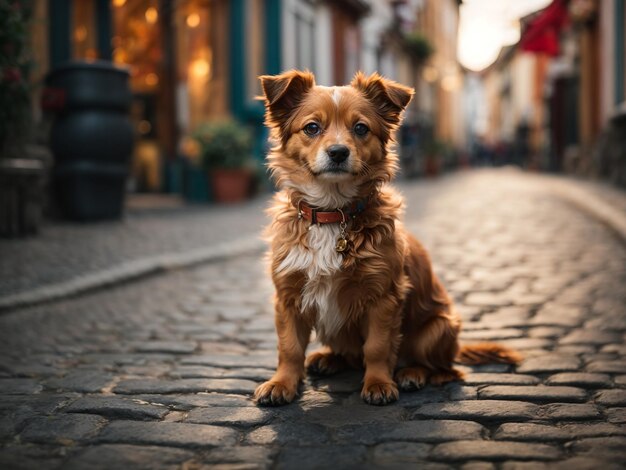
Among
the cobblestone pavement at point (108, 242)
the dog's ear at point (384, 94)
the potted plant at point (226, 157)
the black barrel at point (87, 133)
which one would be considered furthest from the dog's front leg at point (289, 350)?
the potted plant at point (226, 157)

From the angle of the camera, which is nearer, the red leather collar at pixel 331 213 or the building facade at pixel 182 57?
the red leather collar at pixel 331 213

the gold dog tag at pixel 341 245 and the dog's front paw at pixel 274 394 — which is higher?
the gold dog tag at pixel 341 245

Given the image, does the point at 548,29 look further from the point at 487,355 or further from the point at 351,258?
the point at 351,258

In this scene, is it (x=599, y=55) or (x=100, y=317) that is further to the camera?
(x=599, y=55)

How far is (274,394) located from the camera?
9.96 feet

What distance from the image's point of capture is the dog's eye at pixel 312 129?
3219mm

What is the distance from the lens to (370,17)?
22.2 meters

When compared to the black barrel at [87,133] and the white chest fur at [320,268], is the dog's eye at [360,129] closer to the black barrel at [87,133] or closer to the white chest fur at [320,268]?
the white chest fur at [320,268]

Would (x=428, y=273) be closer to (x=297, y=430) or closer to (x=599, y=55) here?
(x=297, y=430)

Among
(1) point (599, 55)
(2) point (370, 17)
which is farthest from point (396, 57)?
(1) point (599, 55)

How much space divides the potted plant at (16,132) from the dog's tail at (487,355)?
464 cm

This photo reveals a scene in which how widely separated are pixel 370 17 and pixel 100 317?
62.4 feet

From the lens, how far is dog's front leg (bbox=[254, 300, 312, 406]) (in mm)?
3105

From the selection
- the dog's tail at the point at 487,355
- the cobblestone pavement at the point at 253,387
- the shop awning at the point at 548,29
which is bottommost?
the cobblestone pavement at the point at 253,387
